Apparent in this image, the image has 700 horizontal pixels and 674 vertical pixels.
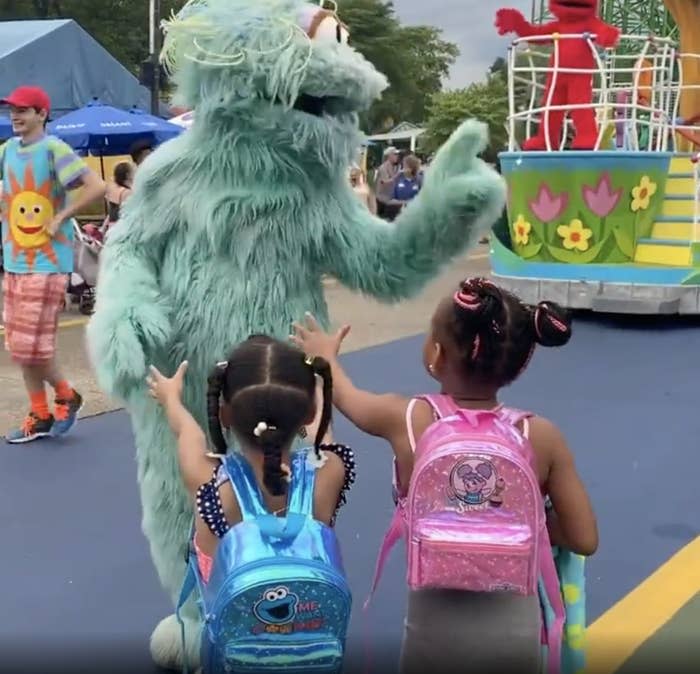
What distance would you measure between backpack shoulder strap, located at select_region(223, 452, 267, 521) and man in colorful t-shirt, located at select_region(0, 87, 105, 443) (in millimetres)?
3080

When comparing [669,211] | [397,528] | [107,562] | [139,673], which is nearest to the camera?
[397,528]

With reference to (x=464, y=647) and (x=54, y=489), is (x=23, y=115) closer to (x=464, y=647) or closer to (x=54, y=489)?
(x=54, y=489)

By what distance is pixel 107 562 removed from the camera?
11.4ft

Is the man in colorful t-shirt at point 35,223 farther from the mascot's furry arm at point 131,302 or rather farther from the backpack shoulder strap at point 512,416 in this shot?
the backpack shoulder strap at point 512,416

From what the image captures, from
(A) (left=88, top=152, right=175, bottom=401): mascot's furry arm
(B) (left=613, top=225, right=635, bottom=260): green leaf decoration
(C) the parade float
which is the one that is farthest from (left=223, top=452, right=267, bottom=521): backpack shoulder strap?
(B) (left=613, top=225, right=635, bottom=260): green leaf decoration

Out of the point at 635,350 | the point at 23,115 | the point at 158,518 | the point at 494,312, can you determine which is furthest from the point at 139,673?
the point at 635,350

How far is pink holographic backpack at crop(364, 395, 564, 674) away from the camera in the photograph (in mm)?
1907

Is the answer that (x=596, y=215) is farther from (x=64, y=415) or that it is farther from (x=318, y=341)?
(x=318, y=341)

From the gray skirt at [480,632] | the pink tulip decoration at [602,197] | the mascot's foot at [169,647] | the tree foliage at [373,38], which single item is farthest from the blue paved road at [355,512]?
the tree foliage at [373,38]

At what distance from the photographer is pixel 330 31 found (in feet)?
8.50

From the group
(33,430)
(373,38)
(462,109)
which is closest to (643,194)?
(33,430)

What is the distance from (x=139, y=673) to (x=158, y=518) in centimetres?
46

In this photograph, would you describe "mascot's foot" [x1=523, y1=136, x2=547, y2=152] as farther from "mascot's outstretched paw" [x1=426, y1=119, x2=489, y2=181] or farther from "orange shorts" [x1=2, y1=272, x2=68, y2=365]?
"mascot's outstretched paw" [x1=426, y1=119, x2=489, y2=181]

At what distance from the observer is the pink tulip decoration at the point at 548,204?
8.26 m
